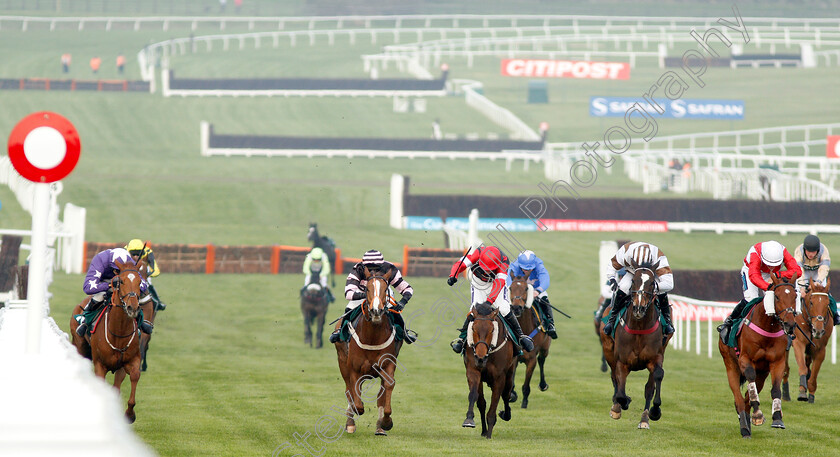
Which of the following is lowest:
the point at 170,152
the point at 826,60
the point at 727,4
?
the point at 170,152

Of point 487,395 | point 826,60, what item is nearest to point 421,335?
point 487,395

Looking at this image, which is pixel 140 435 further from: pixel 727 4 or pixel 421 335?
pixel 727 4

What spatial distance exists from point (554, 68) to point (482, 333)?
44329 millimetres

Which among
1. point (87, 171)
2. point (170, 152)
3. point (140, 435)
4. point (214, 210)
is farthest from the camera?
point (170, 152)

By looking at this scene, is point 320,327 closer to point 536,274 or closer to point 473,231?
point 536,274

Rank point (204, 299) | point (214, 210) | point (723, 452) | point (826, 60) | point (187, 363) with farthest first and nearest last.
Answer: point (826, 60) < point (214, 210) < point (204, 299) < point (187, 363) < point (723, 452)

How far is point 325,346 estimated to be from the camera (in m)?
19.5

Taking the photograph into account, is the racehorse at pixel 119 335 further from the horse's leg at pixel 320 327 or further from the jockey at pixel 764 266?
the horse's leg at pixel 320 327

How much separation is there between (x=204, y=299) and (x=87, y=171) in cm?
1524

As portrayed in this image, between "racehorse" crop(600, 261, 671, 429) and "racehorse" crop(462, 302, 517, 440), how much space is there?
1124 mm

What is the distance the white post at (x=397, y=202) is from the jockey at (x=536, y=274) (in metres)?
17.0

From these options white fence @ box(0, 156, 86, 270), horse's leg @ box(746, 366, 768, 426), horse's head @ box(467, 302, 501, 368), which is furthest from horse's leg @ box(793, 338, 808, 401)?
white fence @ box(0, 156, 86, 270)

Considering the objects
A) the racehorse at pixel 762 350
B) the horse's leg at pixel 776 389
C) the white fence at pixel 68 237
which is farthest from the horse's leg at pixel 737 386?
the white fence at pixel 68 237

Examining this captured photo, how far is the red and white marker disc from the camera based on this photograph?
4602 millimetres
